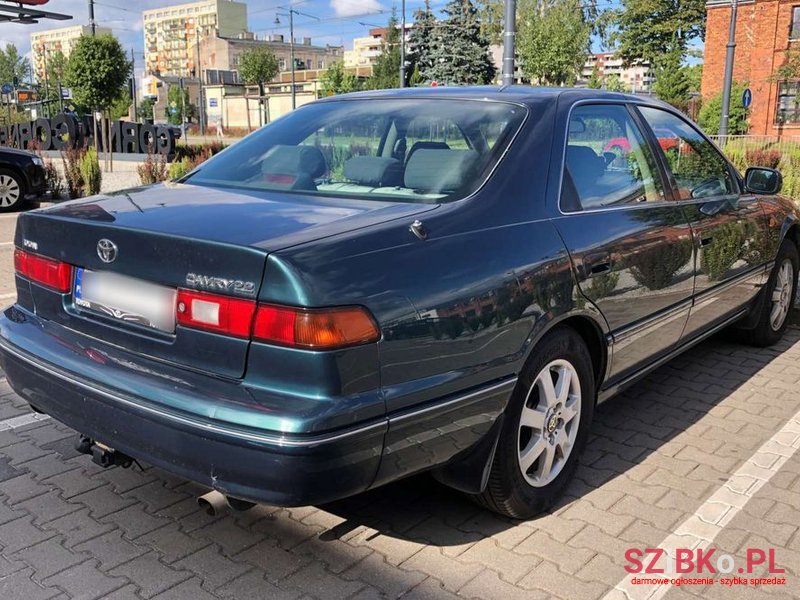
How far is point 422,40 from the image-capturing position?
2077 inches

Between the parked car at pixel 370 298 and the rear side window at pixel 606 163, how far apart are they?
0.5 inches

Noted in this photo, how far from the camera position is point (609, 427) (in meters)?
4.15

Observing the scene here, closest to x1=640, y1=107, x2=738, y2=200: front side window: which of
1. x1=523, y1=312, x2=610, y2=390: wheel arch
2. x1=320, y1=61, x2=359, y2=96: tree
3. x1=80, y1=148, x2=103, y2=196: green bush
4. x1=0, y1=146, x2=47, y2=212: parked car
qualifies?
x1=523, y1=312, x2=610, y2=390: wheel arch

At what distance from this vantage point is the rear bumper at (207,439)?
2.19 m

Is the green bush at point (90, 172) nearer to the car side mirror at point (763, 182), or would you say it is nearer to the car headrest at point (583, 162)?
the car side mirror at point (763, 182)

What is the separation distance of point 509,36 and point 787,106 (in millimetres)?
37513

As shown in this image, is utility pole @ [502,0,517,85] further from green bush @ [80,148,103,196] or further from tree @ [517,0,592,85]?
tree @ [517,0,592,85]

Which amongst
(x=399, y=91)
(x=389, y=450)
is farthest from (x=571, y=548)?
(x=399, y=91)

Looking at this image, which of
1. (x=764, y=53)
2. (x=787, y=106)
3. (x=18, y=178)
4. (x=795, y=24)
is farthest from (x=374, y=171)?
(x=795, y=24)

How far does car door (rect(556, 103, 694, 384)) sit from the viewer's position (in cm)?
317

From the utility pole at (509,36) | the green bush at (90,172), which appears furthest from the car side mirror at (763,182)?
the green bush at (90,172)

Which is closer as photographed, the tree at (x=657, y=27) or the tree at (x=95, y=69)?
the tree at (x=95, y=69)

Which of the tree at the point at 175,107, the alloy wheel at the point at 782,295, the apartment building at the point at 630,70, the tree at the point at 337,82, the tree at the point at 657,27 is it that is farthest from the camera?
the tree at the point at 175,107

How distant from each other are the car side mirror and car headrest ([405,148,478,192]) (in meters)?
2.65
